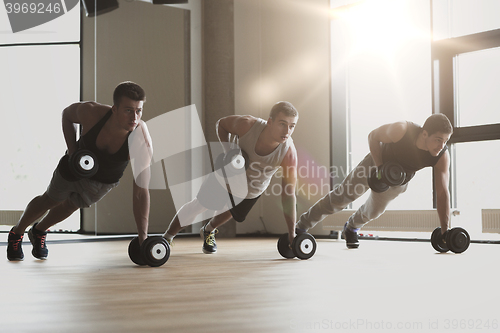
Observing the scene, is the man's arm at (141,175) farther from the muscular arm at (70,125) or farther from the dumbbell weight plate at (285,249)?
the dumbbell weight plate at (285,249)

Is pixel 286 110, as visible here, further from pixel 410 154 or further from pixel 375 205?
pixel 375 205

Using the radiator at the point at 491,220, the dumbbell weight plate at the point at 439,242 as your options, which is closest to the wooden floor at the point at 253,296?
the dumbbell weight plate at the point at 439,242

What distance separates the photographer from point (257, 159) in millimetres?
2840

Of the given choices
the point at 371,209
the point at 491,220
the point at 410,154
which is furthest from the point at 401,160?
the point at 491,220

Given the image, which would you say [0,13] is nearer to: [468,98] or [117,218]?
[117,218]

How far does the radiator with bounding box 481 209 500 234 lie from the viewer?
12.4 ft

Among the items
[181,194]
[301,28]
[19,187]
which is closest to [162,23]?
[301,28]

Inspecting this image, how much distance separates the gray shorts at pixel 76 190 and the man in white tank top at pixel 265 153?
524 mm

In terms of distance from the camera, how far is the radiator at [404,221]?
4176mm

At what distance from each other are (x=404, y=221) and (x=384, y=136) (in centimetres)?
143

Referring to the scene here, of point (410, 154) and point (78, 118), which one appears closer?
point (78, 118)

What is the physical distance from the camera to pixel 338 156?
16.8ft

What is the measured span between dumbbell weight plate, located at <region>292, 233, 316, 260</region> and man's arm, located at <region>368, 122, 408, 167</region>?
2.37 ft

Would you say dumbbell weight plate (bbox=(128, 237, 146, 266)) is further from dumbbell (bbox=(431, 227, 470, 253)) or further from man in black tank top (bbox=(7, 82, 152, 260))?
dumbbell (bbox=(431, 227, 470, 253))
